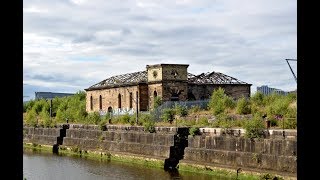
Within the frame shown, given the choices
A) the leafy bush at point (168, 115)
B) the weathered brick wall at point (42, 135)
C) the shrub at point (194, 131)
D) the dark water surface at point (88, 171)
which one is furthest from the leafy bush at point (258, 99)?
the weathered brick wall at point (42, 135)

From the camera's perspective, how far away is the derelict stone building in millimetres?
32812

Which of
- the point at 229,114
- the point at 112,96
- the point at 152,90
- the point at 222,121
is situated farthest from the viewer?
the point at 112,96

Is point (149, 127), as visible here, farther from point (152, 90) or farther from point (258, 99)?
point (152, 90)

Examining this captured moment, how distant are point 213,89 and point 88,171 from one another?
1622 cm

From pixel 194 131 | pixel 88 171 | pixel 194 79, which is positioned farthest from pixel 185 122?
pixel 194 79

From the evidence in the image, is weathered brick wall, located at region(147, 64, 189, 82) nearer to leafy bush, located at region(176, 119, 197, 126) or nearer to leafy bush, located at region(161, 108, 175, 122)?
leafy bush, located at region(161, 108, 175, 122)

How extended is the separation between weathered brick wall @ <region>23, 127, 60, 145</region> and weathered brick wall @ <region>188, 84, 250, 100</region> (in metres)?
9.57

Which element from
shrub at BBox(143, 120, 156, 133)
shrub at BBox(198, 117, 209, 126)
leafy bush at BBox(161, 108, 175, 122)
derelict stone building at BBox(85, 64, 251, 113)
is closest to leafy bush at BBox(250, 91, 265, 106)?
shrub at BBox(198, 117, 209, 126)

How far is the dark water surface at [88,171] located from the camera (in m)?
19.1

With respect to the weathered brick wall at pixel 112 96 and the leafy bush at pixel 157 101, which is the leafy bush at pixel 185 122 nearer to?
the leafy bush at pixel 157 101

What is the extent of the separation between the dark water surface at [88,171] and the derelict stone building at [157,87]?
653 cm

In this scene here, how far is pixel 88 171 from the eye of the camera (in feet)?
69.9
